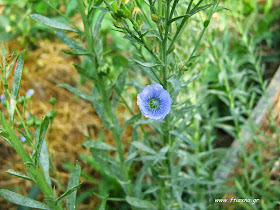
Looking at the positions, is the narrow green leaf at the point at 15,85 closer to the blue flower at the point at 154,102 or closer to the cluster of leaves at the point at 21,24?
the blue flower at the point at 154,102

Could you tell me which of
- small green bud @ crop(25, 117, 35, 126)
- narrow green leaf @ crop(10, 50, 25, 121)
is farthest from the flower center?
small green bud @ crop(25, 117, 35, 126)

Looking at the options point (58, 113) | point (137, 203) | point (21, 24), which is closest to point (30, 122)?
point (137, 203)

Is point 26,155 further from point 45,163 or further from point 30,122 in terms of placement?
point 30,122

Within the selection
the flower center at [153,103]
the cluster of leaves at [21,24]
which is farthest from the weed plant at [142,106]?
the cluster of leaves at [21,24]

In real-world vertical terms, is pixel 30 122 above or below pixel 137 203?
above

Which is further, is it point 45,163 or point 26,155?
point 45,163

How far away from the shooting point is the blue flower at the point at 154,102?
866mm

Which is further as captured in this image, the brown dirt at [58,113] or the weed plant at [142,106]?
the brown dirt at [58,113]

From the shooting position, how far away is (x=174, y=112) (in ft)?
3.37

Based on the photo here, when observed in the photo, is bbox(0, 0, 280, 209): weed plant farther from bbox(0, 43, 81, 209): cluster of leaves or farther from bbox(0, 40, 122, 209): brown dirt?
bbox(0, 40, 122, 209): brown dirt

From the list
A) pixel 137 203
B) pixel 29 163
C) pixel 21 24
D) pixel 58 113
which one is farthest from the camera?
pixel 21 24

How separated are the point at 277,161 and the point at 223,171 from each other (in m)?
0.26

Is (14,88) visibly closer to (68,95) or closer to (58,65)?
(68,95)

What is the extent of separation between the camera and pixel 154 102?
3.10 ft
